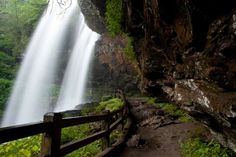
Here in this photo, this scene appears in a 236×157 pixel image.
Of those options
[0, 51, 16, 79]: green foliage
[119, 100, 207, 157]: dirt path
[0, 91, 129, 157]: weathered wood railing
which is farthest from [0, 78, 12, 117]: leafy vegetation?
[0, 91, 129, 157]: weathered wood railing

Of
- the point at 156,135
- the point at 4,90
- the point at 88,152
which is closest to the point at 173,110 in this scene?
the point at 156,135

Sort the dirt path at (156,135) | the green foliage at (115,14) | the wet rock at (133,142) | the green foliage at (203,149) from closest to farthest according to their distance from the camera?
the green foliage at (203,149) → the dirt path at (156,135) → the wet rock at (133,142) → the green foliage at (115,14)

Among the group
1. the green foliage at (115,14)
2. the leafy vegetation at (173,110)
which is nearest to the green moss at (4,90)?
the leafy vegetation at (173,110)

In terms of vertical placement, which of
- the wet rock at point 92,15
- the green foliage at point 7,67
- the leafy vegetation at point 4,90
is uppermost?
the wet rock at point 92,15

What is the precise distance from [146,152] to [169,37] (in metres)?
3.59

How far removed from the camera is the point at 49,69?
28797 mm

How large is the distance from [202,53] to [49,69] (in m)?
24.5

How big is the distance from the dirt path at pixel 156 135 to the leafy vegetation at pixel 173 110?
481mm

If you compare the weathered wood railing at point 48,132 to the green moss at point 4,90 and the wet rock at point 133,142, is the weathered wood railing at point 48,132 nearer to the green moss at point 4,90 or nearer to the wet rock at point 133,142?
the wet rock at point 133,142

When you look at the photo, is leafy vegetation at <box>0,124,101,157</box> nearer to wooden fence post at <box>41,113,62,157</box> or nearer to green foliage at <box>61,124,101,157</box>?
green foliage at <box>61,124,101,157</box>

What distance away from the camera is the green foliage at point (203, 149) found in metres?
6.35

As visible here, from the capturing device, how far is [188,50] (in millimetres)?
6973

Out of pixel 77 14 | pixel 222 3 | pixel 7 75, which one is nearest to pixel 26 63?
pixel 7 75

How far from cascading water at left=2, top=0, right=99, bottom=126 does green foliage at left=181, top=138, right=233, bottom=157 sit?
19268 millimetres
